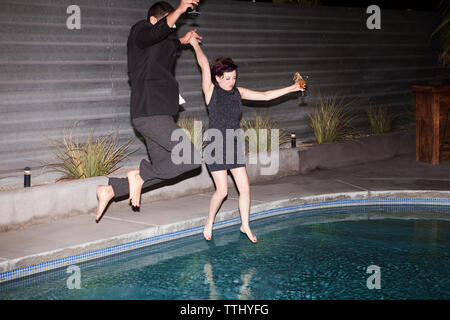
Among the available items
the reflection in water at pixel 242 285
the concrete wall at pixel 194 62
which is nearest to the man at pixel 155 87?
the reflection in water at pixel 242 285

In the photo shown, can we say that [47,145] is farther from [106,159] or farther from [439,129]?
[439,129]

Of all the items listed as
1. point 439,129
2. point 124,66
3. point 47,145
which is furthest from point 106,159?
point 439,129

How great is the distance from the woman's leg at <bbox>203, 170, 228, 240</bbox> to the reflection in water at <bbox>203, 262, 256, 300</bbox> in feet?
2.19

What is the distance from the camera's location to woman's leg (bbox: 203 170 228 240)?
21.4 ft

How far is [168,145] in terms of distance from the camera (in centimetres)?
647

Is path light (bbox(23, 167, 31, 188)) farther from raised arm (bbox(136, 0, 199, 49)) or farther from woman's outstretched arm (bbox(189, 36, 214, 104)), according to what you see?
woman's outstretched arm (bbox(189, 36, 214, 104))

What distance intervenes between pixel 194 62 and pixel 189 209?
2.85 metres

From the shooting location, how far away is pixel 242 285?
558 cm

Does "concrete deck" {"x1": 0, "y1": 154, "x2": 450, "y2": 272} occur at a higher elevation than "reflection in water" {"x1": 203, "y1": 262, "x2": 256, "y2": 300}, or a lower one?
higher

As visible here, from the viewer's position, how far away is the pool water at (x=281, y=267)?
543 centimetres

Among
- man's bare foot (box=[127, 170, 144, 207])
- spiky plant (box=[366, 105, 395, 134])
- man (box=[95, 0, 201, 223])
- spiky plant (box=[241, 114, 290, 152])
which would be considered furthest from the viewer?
spiky plant (box=[366, 105, 395, 134])

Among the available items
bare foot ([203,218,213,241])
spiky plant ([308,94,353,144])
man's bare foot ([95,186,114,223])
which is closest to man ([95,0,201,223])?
man's bare foot ([95,186,114,223])

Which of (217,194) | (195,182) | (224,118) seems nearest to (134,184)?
(217,194)

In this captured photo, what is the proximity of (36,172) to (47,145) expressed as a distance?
1.17ft
